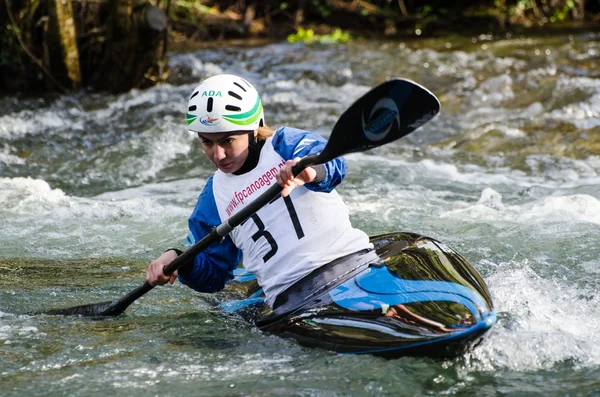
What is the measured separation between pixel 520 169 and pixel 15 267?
4.43m

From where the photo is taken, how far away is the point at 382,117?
144 inches

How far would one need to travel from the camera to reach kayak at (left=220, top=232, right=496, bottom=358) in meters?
3.35

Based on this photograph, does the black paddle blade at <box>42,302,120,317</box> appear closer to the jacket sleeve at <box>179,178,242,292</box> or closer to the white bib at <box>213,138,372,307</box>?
the jacket sleeve at <box>179,178,242,292</box>

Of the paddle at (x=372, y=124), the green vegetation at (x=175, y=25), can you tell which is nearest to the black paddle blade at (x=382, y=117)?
the paddle at (x=372, y=124)

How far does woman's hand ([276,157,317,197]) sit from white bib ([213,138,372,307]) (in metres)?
0.23

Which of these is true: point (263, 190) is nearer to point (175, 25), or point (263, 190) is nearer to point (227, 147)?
point (227, 147)

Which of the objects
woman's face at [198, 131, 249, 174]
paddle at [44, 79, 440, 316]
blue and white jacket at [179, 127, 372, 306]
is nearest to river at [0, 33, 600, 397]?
blue and white jacket at [179, 127, 372, 306]

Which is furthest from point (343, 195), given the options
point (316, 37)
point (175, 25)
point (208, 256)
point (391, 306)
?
point (175, 25)

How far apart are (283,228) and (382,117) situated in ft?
2.19

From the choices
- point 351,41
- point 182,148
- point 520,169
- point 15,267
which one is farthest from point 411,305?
point 351,41

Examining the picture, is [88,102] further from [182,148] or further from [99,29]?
[182,148]

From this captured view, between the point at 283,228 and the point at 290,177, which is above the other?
the point at 290,177

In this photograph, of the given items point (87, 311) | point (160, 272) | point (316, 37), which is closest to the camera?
point (160, 272)

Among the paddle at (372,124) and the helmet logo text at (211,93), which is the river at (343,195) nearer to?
the paddle at (372,124)
